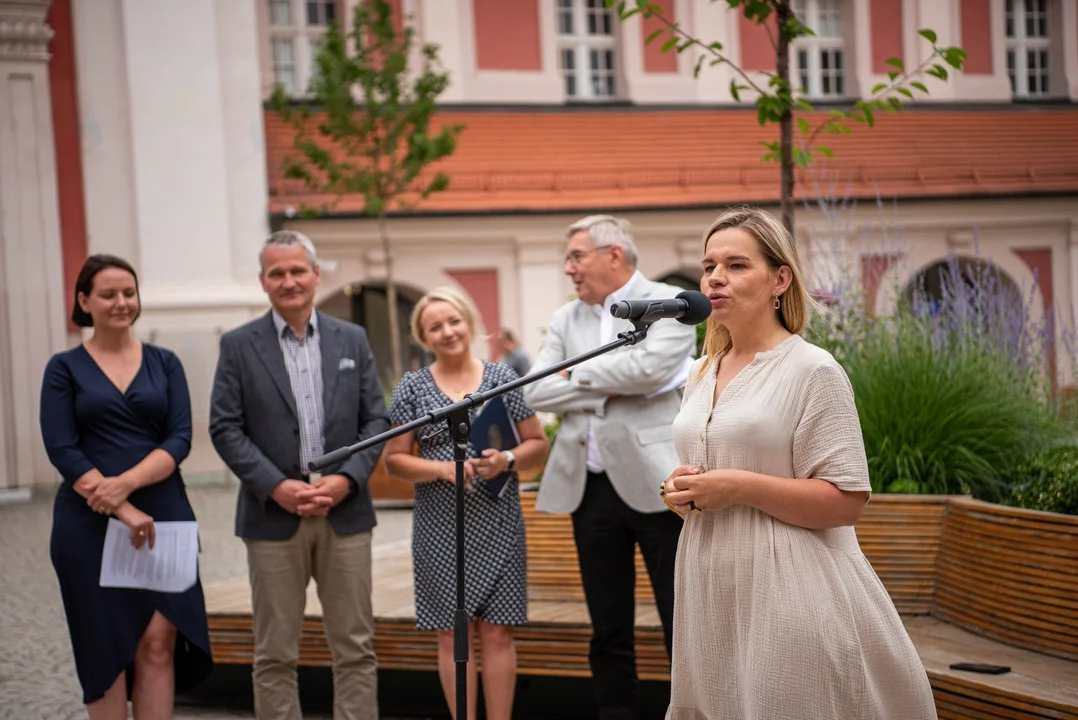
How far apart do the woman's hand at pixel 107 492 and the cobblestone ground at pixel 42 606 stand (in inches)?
65.9

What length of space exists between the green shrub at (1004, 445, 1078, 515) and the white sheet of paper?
3.39m

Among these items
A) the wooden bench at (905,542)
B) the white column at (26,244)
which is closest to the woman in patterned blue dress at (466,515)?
the wooden bench at (905,542)

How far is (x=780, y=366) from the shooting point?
10.7 ft

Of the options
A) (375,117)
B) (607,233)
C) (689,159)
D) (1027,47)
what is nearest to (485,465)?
(607,233)

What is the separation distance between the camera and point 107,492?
4832mm

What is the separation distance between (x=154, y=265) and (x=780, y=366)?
52.2 feet

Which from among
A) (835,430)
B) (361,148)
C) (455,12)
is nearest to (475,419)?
(835,430)

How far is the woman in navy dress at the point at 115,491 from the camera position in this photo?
→ 489cm

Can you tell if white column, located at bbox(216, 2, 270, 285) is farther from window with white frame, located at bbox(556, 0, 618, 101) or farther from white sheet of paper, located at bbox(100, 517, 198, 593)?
white sheet of paper, located at bbox(100, 517, 198, 593)

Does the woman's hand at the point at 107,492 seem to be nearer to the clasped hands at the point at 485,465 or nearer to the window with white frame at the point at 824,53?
the clasped hands at the point at 485,465

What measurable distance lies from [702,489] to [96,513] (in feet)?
8.89

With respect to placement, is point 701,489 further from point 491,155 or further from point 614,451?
point 491,155

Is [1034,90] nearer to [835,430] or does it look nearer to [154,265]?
[154,265]

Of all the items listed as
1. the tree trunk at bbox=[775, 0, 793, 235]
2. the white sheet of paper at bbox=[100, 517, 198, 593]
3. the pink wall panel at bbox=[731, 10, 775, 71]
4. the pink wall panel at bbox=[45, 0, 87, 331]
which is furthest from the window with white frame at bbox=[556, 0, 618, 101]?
the white sheet of paper at bbox=[100, 517, 198, 593]
